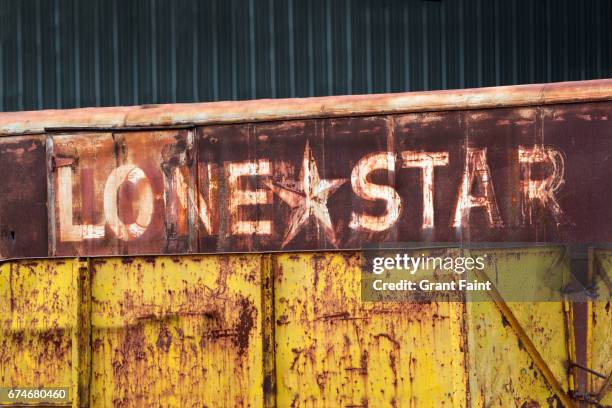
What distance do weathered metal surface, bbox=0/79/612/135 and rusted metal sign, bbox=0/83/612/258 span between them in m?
0.06

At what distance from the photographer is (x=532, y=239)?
21.7ft

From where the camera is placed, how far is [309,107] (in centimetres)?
713

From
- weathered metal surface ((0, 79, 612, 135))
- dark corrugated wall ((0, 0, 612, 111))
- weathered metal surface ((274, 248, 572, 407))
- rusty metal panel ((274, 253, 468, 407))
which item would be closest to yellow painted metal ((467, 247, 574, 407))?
weathered metal surface ((274, 248, 572, 407))

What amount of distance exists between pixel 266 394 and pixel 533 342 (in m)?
1.92

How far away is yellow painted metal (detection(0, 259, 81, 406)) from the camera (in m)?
6.51

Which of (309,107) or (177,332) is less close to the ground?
(309,107)

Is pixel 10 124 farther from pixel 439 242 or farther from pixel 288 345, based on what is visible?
pixel 439 242

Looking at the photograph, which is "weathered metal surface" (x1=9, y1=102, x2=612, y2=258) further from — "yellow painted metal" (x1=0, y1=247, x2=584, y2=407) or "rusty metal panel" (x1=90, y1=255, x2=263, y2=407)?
"rusty metal panel" (x1=90, y1=255, x2=263, y2=407)

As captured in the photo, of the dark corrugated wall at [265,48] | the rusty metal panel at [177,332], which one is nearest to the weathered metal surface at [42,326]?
the rusty metal panel at [177,332]

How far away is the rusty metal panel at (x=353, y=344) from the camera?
20.0 feet

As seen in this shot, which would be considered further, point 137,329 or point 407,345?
point 137,329

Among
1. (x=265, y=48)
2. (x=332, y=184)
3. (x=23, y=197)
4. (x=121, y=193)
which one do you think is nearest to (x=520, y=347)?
(x=332, y=184)
